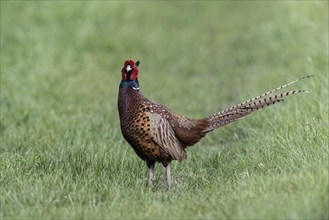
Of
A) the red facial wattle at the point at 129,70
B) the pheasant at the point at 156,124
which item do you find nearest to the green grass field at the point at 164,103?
the pheasant at the point at 156,124

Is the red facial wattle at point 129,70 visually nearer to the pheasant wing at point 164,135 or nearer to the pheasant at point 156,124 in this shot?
the pheasant at point 156,124

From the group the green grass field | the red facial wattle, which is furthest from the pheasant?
the green grass field

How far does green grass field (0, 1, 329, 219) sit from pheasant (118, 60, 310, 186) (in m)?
0.23

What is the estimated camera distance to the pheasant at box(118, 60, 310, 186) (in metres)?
5.64

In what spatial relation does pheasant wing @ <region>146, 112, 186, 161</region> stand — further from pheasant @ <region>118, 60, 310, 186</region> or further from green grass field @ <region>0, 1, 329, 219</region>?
green grass field @ <region>0, 1, 329, 219</region>

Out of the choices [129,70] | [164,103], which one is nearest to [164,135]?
[129,70]

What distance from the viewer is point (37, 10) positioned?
1158 centimetres

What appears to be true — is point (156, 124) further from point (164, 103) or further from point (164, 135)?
point (164, 103)

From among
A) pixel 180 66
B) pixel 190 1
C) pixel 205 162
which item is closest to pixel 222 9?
pixel 190 1

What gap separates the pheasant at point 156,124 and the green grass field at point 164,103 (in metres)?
0.23

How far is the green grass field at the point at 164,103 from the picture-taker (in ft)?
16.1

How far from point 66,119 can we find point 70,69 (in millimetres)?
2458

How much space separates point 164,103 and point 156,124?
3.77 metres

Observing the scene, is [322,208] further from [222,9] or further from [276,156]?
[222,9]
